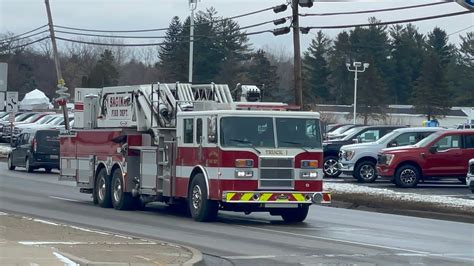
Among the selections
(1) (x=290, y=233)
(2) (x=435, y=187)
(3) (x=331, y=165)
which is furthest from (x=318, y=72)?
(1) (x=290, y=233)

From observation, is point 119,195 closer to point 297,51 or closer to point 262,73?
point 297,51

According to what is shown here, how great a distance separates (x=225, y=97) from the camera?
23.8m

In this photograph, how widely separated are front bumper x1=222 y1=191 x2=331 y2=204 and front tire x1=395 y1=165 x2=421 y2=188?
11901 mm

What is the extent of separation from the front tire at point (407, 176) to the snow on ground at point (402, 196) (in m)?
1.58

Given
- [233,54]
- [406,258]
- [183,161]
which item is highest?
[233,54]

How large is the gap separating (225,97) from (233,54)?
41639 mm

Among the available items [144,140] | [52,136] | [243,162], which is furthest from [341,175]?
[243,162]

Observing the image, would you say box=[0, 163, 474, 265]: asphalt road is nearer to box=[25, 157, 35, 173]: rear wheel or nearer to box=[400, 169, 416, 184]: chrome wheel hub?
box=[400, 169, 416, 184]: chrome wheel hub

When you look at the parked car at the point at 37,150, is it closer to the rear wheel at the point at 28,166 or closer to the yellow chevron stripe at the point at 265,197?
the rear wheel at the point at 28,166

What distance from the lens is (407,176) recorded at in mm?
32375

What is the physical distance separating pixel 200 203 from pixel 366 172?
14825 mm

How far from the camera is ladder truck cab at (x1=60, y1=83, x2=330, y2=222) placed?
2033cm

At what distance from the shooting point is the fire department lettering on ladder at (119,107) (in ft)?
80.8

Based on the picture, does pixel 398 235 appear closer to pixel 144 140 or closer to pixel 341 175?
pixel 144 140
